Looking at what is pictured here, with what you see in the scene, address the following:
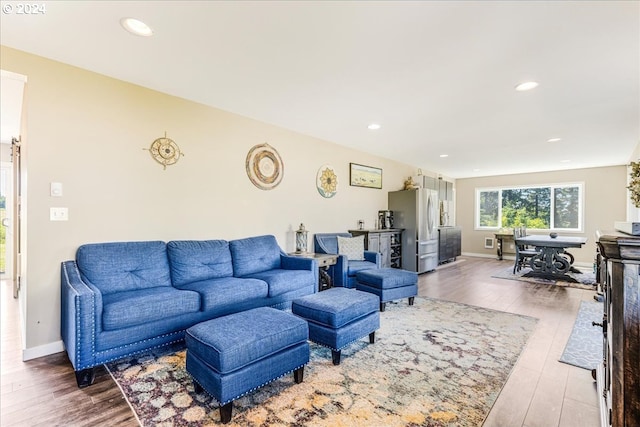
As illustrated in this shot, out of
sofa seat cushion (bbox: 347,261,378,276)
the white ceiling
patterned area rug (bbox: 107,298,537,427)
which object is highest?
the white ceiling

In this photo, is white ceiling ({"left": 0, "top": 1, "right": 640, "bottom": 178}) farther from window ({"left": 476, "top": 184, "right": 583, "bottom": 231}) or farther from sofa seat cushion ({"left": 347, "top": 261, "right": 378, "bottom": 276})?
window ({"left": 476, "top": 184, "right": 583, "bottom": 231})

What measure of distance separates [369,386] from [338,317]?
516 millimetres

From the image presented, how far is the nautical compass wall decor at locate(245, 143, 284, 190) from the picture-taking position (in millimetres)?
3871

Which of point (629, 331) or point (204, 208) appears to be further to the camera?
point (204, 208)

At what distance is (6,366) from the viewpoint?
2.26m

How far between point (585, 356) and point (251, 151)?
13.0 feet

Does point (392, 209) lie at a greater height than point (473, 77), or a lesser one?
lesser

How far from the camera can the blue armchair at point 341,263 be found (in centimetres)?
409

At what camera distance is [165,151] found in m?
3.08

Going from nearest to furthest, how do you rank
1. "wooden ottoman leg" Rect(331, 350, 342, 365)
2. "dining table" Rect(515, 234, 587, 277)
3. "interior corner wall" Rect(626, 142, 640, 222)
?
"wooden ottoman leg" Rect(331, 350, 342, 365), "interior corner wall" Rect(626, 142, 640, 222), "dining table" Rect(515, 234, 587, 277)

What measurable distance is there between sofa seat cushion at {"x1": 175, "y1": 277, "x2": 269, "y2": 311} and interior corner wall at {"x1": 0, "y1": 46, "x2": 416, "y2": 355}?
0.72 meters

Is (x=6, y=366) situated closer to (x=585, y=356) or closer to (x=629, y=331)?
(x=629, y=331)

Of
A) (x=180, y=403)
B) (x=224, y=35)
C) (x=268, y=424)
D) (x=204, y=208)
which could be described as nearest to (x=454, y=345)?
(x=268, y=424)

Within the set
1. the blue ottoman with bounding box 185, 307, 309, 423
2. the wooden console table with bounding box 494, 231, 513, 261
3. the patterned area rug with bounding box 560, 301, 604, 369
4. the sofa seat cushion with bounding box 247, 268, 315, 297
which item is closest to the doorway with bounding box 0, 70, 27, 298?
the blue ottoman with bounding box 185, 307, 309, 423
